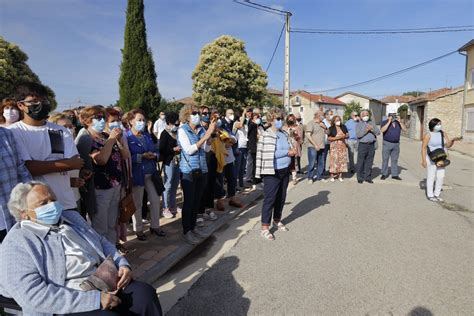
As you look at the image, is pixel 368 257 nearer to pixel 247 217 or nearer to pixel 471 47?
pixel 247 217

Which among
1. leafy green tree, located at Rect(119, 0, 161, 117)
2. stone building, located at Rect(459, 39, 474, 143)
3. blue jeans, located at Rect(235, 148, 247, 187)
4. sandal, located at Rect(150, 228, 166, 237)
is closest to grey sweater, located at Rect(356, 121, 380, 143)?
blue jeans, located at Rect(235, 148, 247, 187)

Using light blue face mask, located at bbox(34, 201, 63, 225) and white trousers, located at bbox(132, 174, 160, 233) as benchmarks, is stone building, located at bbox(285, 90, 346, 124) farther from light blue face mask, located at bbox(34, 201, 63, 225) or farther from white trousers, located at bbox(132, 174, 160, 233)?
light blue face mask, located at bbox(34, 201, 63, 225)

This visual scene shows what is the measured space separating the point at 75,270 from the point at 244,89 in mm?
21464

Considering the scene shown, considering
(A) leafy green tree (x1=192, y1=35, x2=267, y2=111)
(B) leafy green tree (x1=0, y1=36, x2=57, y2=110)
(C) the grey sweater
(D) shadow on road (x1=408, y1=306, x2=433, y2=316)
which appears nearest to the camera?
(D) shadow on road (x1=408, y1=306, x2=433, y2=316)

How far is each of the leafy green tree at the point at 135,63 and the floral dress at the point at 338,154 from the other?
1063 centimetres

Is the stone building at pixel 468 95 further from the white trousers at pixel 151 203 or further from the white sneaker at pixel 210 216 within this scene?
the white trousers at pixel 151 203

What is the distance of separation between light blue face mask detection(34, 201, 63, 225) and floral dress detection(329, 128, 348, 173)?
25.7 feet

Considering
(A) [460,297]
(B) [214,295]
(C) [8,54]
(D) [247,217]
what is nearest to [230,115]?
(D) [247,217]

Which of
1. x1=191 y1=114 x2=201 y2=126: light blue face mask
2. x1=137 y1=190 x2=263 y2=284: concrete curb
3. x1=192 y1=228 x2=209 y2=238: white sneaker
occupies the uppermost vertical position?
x1=191 y1=114 x2=201 y2=126: light blue face mask

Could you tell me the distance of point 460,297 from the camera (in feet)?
11.0

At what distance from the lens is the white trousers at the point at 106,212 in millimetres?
3738

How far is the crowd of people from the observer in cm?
212

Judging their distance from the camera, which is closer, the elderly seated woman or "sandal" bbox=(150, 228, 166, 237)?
the elderly seated woman

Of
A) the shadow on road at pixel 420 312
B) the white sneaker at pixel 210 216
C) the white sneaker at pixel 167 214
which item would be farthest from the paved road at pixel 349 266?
the white sneaker at pixel 167 214
